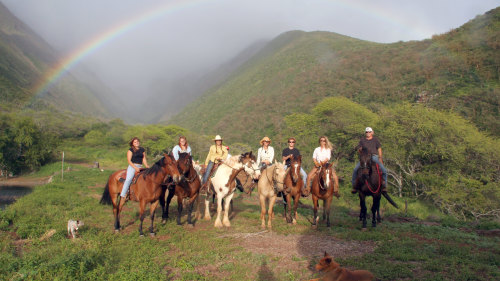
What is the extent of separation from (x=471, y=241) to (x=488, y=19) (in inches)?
2184

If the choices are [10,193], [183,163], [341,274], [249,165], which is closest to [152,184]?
[183,163]

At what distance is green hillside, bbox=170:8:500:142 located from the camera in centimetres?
3612

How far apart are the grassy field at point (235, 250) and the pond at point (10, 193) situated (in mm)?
9035

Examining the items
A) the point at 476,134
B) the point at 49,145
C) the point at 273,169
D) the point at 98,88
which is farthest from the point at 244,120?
the point at 98,88

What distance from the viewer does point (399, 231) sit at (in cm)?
902

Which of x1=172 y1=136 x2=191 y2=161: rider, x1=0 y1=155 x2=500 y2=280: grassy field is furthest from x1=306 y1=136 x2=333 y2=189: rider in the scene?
x1=172 y1=136 x2=191 y2=161: rider

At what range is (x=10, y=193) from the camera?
21109 mm

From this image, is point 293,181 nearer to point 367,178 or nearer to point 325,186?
point 325,186

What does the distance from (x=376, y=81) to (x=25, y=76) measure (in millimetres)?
111312

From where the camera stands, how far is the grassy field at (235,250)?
219 inches

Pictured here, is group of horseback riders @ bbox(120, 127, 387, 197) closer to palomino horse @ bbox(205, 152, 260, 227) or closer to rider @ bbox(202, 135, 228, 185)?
rider @ bbox(202, 135, 228, 185)

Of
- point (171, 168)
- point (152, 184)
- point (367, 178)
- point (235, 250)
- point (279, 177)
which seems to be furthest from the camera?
point (279, 177)

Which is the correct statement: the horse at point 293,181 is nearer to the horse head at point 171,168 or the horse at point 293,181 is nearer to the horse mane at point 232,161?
the horse mane at point 232,161

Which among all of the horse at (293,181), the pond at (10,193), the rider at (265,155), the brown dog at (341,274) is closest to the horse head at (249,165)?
the rider at (265,155)
